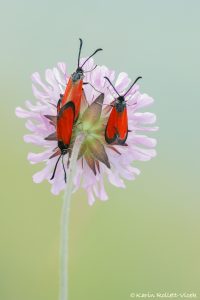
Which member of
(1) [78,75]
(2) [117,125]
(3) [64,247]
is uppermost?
(1) [78,75]

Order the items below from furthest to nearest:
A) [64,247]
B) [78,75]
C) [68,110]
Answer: [78,75] < [68,110] < [64,247]

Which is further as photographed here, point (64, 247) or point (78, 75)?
point (78, 75)

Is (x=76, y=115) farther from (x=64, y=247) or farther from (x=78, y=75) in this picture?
(x=64, y=247)

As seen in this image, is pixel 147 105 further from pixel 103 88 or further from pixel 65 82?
pixel 65 82

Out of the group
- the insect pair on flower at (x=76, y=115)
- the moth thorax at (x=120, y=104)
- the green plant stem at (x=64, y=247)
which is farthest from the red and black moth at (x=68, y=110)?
the green plant stem at (x=64, y=247)

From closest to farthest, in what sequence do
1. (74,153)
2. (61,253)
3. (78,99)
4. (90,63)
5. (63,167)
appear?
(61,253)
(74,153)
(78,99)
(63,167)
(90,63)

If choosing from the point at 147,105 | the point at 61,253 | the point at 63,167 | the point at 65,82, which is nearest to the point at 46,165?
the point at 63,167

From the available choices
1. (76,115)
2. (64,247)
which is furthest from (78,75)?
(64,247)
